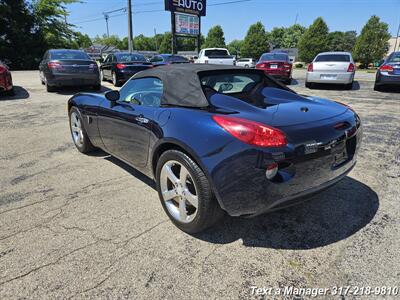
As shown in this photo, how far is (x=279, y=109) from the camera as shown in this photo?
8.45ft

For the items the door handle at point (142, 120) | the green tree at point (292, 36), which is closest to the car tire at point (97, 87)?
the door handle at point (142, 120)

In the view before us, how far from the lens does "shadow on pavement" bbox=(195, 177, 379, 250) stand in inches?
98.6

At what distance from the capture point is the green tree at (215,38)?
7331 cm

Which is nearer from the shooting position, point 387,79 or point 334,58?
point 387,79

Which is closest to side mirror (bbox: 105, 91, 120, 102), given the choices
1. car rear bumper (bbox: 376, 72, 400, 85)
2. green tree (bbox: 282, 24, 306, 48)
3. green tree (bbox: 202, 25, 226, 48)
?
car rear bumper (bbox: 376, 72, 400, 85)

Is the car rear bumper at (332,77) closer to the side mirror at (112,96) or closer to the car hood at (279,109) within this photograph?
the car hood at (279,109)

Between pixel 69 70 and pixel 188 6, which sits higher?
pixel 188 6

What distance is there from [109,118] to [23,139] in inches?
110

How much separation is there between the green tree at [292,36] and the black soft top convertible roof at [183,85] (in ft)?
359

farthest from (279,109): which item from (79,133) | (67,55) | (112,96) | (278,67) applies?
(278,67)

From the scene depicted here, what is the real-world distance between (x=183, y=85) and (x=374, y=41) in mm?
51204

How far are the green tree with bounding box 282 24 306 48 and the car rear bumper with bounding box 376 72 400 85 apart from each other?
99.9 m

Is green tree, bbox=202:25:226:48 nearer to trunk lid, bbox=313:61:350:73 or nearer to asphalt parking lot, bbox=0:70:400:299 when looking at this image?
trunk lid, bbox=313:61:350:73

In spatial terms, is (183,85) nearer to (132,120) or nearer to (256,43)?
(132,120)
